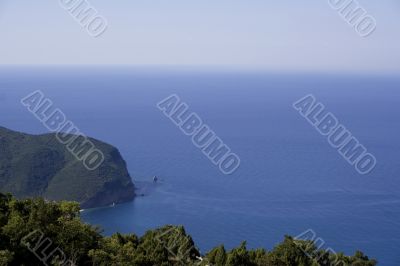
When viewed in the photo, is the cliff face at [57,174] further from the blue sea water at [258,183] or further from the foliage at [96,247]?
the foliage at [96,247]

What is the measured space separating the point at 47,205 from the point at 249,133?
57574 millimetres

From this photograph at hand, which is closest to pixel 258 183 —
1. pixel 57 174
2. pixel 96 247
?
pixel 57 174

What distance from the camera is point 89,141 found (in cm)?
4372

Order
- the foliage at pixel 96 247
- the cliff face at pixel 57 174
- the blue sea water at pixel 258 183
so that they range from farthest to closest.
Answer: the cliff face at pixel 57 174, the blue sea water at pixel 258 183, the foliage at pixel 96 247

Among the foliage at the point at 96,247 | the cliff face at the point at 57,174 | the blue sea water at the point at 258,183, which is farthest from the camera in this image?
the cliff face at the point at 57,174

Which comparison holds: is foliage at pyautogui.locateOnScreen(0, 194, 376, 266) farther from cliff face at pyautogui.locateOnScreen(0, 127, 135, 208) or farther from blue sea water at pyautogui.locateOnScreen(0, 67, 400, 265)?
cliff face at pyautogui.locateOnScreen(0, 127, 135, 208)

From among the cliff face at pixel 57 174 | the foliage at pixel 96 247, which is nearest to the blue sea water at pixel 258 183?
the cliff face at pixel 57 174

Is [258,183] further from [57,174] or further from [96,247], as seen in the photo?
[96,247]

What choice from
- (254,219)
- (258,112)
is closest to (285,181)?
(254,219)

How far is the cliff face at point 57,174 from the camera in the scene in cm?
4088

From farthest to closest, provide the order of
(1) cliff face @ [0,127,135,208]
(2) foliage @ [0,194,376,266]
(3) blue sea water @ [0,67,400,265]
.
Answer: (1) cliff face @ [0,127,135,208], (3) blue sea water @ [0,67,400,265], (2) foliage @ [0,194,376,266]

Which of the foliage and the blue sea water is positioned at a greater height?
the blue sea water

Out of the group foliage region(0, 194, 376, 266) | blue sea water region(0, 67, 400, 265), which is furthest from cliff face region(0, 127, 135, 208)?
foliage region(0, 194, 376, 266)

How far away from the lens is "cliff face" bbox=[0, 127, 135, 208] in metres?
40.9
